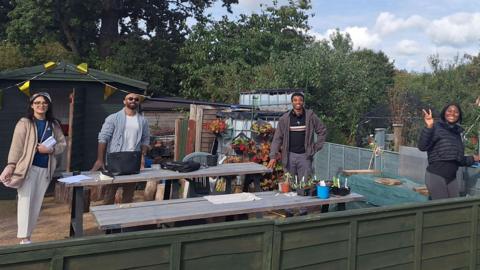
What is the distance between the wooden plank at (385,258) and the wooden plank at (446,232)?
0.18m

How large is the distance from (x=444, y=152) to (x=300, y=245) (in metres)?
2.68

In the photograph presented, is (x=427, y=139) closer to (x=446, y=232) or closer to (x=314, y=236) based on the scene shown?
(x=446, y=232)

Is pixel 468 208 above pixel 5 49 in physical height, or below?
below

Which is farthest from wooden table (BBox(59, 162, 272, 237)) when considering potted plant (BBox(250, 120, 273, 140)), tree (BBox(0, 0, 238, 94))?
tree (BBox(0, 0, 238, 94))

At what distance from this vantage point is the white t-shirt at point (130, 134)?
16.9 ft

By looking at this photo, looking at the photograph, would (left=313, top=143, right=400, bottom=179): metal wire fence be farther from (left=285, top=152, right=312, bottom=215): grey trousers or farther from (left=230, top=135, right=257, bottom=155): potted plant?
(left=285, top=152, right=312, bottom=215): grey trousers

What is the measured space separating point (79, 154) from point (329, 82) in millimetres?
6599

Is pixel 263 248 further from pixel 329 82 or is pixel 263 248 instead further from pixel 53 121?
pixel 329 82

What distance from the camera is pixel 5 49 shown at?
19453 mm

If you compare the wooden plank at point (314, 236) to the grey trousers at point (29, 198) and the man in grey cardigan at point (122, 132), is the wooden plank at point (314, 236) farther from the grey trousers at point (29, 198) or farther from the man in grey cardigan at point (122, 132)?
the man in grey cardigan at point (122, 132)

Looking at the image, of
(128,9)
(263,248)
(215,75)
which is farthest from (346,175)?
(128,9)

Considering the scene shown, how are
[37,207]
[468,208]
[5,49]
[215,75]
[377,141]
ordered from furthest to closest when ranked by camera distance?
[5,49], [215,75], [377,141], [37,207], [468,208]

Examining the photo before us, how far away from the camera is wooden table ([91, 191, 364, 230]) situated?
11.1ft

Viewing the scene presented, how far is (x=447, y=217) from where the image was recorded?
337 cm
